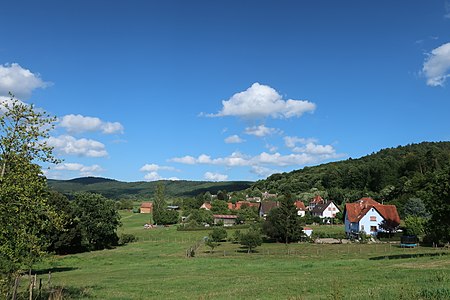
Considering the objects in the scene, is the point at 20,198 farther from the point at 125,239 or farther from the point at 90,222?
the point at 125,239

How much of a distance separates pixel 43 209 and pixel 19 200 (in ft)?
3.62

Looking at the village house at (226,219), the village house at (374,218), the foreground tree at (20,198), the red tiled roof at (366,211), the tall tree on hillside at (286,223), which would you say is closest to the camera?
the foreground tree at (20,198)

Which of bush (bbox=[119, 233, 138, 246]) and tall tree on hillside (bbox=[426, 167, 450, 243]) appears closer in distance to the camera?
tall tree on hillside (bbox=[426, 167, 450, 243])

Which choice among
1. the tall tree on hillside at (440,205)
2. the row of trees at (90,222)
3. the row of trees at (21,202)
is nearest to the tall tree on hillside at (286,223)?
the row of trees at (90,222)

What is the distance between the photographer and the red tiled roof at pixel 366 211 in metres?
76.5

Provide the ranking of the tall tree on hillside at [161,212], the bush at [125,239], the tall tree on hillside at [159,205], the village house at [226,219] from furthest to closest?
the tall tree on hillside at [159,205] < the tall tree on hillside at [161,212] < the village house at [226,219] < the bush at [125,239]

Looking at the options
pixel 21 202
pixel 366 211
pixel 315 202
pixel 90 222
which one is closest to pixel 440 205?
pixel 21 202

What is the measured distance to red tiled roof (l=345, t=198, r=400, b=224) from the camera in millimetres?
76469

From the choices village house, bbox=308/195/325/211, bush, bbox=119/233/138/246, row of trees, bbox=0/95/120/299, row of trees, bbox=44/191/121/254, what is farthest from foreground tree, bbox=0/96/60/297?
village house, bbox=308/195/325/211

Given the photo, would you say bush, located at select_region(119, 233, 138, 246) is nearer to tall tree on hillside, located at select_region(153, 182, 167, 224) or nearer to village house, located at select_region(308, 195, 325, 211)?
tall tree on hillside, located at select_region(153, 182, 167, 224)

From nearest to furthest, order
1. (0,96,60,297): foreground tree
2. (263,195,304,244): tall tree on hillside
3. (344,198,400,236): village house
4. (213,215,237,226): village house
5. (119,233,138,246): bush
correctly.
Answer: (0,96,60,297): foreground tree
(263,195,304,244): tall tree on hillside
(344,198,400,236): village house
(119,233,138,246): bush
(213,215,237,226): village house

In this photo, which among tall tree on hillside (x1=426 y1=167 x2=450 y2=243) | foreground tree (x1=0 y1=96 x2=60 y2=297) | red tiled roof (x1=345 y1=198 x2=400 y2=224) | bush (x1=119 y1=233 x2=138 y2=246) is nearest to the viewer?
foreground tree (x1=0 y1=96 x2=60 y2=297)

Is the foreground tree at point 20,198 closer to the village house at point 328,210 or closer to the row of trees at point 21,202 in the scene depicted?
the row of trees at point 21,202

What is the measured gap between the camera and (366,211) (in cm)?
7656
